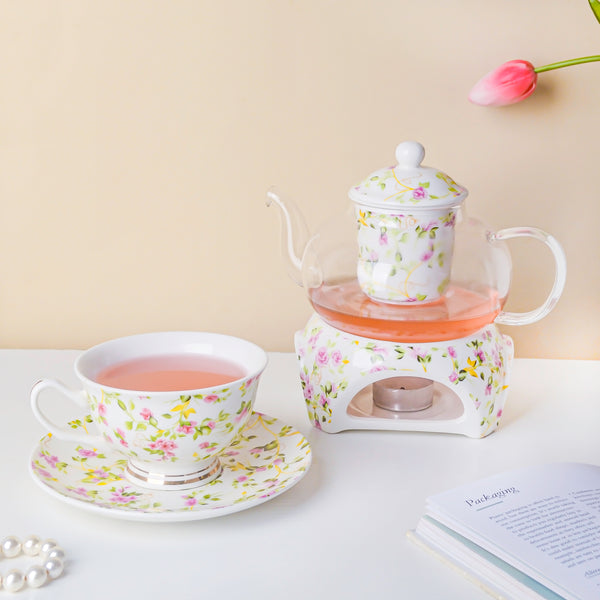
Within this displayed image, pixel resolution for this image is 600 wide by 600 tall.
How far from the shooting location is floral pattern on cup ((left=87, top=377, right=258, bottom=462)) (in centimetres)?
68

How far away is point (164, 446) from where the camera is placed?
694 millimetres

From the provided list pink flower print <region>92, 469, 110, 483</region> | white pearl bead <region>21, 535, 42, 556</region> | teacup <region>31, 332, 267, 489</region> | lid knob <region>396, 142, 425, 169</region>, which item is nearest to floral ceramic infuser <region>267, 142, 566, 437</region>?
lid knob <region>396, 142, 425, 169</region>

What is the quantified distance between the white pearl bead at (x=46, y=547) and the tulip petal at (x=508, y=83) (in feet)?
2.19

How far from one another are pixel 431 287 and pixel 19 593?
456 mm

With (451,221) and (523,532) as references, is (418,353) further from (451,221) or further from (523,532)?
(523,532)

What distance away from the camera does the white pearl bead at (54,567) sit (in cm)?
60

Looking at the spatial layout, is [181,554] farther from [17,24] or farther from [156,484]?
[17,24]

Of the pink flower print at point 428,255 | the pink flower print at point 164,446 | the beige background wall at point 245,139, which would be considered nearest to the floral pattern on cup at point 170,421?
the pink flower print at point 164,446

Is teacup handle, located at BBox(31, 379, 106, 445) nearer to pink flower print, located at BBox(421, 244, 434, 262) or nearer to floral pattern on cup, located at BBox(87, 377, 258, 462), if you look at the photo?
floral pattern on cup, located at BBox(87, 377, 258, 462)

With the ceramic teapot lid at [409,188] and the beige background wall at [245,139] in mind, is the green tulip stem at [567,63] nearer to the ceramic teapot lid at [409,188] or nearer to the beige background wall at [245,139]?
the beige background wall at [245,139]

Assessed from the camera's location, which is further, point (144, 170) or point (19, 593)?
point (144, 170)

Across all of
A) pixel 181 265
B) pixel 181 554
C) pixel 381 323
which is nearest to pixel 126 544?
pixel 181 554

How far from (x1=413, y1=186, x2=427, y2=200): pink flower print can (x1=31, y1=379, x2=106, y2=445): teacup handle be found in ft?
1.12

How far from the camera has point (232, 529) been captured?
676mm
